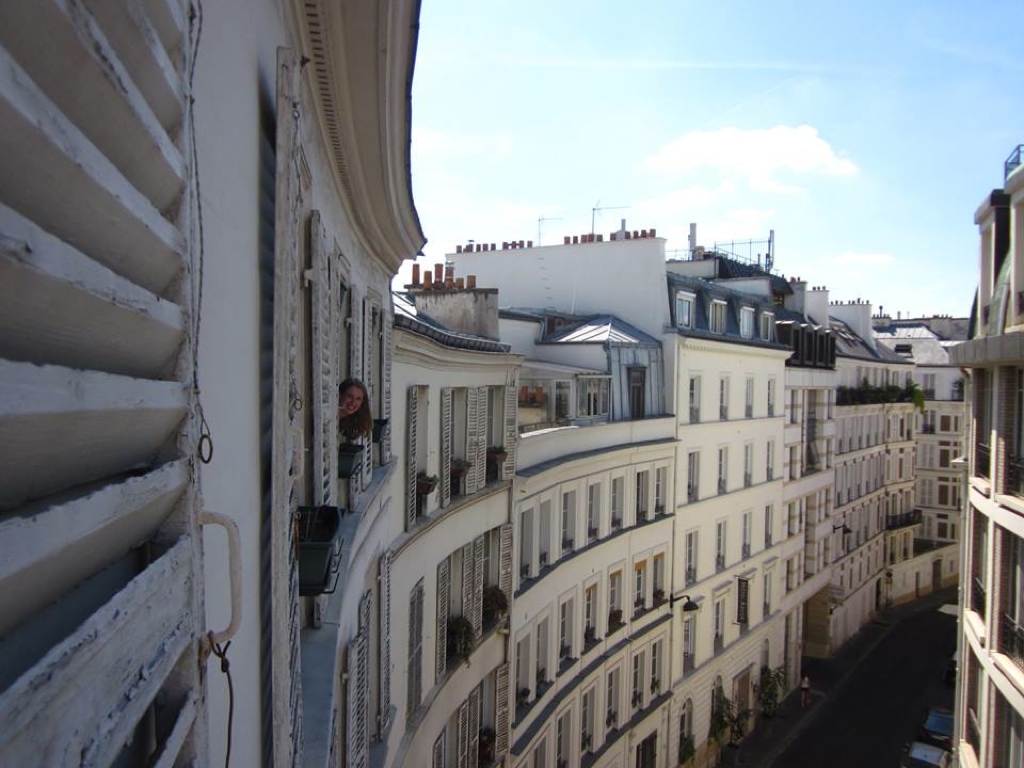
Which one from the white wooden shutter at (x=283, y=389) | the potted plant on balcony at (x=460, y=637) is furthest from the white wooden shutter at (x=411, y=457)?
the white wooden shutter at (x=283, y=389)

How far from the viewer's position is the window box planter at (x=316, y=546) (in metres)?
4.37

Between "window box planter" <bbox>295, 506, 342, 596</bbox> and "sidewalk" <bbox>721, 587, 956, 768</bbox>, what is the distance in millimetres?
27175

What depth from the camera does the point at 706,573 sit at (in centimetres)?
2670

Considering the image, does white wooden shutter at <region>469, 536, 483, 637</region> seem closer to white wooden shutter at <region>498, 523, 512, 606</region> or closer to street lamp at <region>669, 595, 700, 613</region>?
white wooden shutter at <region>498, 523, 512, 606</region>

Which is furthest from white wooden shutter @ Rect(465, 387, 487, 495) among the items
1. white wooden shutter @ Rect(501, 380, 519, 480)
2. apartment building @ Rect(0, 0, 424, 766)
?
apartment building @ Rect(0, 0, 424, 766)

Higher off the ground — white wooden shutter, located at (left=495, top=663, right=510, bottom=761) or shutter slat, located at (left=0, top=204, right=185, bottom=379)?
shutter slat, located at (left=0, top=204, right=185, bottom=379)

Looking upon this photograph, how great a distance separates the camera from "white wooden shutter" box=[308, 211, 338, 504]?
16.1ft

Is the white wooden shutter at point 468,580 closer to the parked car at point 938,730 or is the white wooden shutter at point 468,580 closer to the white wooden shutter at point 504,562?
the white wooden shutter at point 504,562

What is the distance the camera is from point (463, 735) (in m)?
13.8

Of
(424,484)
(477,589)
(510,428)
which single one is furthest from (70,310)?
(510,428)

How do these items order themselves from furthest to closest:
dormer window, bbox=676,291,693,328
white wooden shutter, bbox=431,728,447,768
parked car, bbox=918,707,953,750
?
1. parked car, bbox=918,707,953,750
2. dormer window, bbox=676,291,693,328
3. white wooden shutter, bbox=431,728,447,768

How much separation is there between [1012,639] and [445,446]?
30.7 ft

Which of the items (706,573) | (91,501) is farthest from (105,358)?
(706,573)

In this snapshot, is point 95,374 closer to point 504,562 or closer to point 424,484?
point 424,484
